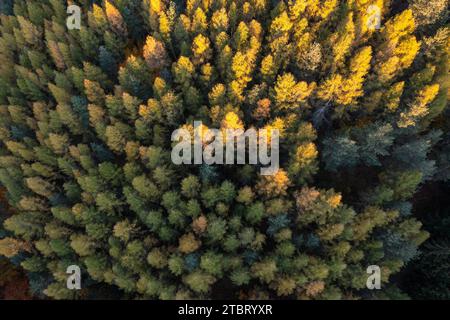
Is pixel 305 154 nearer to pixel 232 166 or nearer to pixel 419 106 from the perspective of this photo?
pixel 232 166

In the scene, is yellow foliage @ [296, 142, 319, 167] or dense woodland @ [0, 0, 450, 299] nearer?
dense woodland @ [0, 0, 450, 299]

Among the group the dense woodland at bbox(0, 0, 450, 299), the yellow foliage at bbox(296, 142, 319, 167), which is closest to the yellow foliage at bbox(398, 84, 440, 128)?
the dense woodland at bbox(0, 0, 450, 299)

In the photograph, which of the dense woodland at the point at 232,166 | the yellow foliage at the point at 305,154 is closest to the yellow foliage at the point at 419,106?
the dense woodland at the point at 232,166

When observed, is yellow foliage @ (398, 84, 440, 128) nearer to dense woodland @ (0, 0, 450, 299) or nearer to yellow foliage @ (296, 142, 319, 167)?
dense woodland @ (0, 0, 450, 299)

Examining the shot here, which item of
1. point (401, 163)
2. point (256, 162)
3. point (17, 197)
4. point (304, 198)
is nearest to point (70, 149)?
point (17, 197)

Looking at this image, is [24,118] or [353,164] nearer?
[353,164]

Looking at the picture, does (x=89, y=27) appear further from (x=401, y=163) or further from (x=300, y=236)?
(x=401, y=163)

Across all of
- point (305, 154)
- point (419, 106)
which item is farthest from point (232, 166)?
point (419, 106)

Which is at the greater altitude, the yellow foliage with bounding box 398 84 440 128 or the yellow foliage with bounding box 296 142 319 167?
the yellow foliage with bounding box 398 84 440 128
